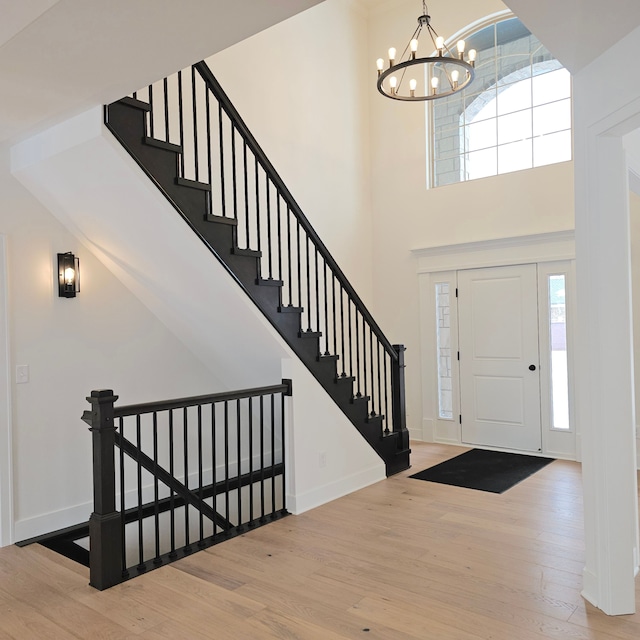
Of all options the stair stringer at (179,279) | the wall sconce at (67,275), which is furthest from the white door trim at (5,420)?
the stair stringer at (179,279)

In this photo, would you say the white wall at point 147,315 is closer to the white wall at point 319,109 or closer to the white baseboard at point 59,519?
the white baseboard at point 59,519

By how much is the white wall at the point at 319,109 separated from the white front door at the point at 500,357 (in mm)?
1414

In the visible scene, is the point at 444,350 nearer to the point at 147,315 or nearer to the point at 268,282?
the point at 268,282

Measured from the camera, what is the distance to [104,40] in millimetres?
2406

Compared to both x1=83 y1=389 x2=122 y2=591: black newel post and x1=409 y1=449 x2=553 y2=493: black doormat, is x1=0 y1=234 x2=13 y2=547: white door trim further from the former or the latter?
x1=409 y1=449 x2=553 y2=493: black doormat

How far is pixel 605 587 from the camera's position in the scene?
269 cm

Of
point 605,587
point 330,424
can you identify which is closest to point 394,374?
point 330,424

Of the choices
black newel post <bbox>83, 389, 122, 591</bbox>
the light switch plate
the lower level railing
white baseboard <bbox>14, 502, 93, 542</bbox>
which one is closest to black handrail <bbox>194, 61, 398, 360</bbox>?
the lower level railing

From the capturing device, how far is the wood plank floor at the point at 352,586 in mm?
2607

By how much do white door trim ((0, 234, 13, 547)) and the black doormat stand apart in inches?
125

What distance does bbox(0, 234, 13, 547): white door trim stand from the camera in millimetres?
3703

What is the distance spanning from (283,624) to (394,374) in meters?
2.94

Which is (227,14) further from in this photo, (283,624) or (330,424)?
(330,424)

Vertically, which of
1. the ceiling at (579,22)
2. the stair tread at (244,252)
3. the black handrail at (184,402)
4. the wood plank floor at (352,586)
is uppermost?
the ceiling at (579,22)
